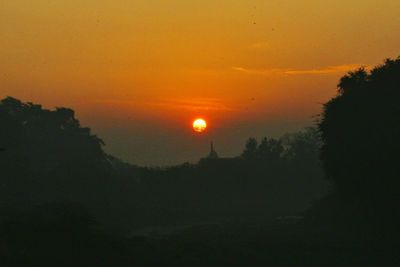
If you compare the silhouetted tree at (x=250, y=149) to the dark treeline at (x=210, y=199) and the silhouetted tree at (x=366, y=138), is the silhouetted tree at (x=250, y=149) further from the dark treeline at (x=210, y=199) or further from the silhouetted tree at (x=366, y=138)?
the silhouetted tree at (x=366, y=138)

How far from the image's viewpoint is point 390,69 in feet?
141

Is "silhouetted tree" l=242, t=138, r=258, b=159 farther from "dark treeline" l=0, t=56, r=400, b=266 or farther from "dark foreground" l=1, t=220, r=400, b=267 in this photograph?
"dark foreground" l=1, t=220, r=400, b=267

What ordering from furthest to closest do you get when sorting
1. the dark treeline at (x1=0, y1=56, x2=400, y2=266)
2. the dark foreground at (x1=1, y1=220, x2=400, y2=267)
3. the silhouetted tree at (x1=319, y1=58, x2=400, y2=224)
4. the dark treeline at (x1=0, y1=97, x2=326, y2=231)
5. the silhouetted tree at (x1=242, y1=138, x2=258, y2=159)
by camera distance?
the silhouetted tree at (x1=242, y1=138, x2=258, y2=159) < the dark treeline at (x1=0, y1=97, x2=326, y2=231) < the silhouetted tree at (x1=319, y1=58, x2=400, y2=224) < the dark treeline at (x1=0, y1=56, x2=400, y2=266) < the dark foreground at (x1=1, y1=220, x2=400, y2=267)

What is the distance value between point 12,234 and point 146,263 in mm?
6344

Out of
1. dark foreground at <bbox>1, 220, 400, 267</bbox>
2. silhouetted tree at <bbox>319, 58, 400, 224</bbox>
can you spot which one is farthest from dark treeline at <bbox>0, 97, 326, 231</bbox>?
dark foreground at <bbox>1, 220, 400, 267</bbox>

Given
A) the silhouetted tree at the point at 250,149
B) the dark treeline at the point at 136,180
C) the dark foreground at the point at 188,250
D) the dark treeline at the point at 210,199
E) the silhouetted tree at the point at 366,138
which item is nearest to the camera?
the dark foreground at the point at 188,250

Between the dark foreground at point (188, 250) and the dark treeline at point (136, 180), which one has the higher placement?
the dark treeline at point (136, 180)

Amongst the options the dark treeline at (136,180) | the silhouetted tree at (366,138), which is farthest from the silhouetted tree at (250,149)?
Answer: the silhouetted tree at (366,138)

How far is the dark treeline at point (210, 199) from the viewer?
3203 cm

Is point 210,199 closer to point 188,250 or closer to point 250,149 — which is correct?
point 250,149

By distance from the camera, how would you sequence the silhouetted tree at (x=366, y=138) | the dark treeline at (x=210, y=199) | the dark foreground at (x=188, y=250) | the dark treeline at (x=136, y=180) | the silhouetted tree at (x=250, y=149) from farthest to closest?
the silhouetted tree at (x=250, y=149) → the dark treeline at (x=136, y=180) → the silhouetted tree at (x=366, y=138) → the dark treeline at (x=210, y=199) → the dark foreground at (x=188, y=250)

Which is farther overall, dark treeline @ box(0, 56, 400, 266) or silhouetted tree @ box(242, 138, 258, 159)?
silhouetted tree @ box(242, 138, 258, 159)

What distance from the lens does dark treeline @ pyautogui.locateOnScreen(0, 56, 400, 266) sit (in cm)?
3203

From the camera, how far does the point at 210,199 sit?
87375 millimetres
